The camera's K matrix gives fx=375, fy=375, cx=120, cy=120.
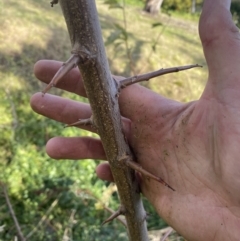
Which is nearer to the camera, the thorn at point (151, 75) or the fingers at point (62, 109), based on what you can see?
the thorn at point (151, 75)

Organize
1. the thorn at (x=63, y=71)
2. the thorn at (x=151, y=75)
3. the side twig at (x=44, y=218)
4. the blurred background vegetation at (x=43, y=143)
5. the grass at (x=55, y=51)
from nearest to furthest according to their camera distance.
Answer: the thorn at (x=63, y=71) < the thorn at (x=151, y=75) < the side twig at (x=44, y=218) < the blurred background vegetation at (x=43, y=143) < the grass at (x=55, y=51)

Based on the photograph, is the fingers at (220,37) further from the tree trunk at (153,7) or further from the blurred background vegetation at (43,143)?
the tree trunk at (153,7)

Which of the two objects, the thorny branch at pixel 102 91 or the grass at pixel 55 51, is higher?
the thorny branch at pixel 102 91

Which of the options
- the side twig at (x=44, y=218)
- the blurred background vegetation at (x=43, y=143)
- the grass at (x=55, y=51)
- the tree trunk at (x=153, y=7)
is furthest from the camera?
the tree trunk at (x=153, y=7)

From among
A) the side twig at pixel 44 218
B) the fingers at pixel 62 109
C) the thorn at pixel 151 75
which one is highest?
the thorn at pixel 151 75

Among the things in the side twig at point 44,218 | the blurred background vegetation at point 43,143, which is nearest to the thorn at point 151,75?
the blurred background vegetation at point 43,143

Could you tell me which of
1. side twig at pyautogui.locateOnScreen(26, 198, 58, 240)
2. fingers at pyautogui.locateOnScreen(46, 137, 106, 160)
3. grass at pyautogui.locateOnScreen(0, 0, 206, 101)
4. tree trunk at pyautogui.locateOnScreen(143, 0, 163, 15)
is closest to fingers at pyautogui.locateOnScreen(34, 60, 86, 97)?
fingers at pyautogui.locateOnScreen(46, 137, 106, 160)

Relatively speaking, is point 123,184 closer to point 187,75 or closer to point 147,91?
point 147,91

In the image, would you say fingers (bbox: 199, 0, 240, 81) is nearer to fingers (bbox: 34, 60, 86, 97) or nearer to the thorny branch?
the thorny branch
